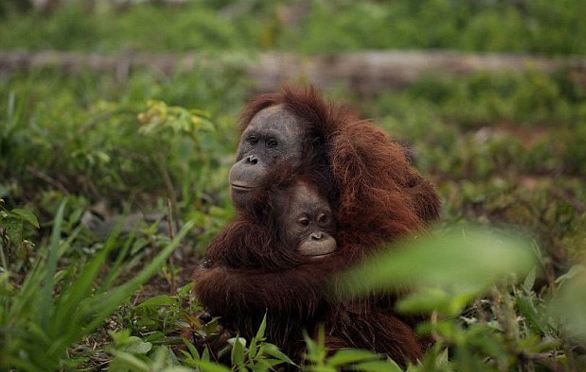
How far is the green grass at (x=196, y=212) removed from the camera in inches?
70.9

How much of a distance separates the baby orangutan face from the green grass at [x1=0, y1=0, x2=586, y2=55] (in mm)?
6202

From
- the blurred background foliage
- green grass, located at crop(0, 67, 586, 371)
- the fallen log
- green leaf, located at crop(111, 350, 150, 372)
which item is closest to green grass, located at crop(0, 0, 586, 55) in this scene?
Result: the blurred background foliage

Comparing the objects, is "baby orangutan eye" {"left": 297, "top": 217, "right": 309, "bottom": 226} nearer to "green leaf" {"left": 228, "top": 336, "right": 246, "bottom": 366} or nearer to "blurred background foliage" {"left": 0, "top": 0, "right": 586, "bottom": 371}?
"blurred background foliage" {"left": 0, "top": 0, "right": 586, "bottom": 371}

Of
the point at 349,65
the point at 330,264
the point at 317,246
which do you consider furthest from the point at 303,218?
the point at 349,65

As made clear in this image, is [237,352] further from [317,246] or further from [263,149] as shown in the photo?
[263,149]

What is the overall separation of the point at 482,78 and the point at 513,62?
47 centimetres

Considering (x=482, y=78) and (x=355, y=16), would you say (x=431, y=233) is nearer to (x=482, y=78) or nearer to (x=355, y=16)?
(x=482, y=78)

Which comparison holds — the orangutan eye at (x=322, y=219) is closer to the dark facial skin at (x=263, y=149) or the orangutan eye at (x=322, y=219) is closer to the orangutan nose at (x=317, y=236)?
the orangutan nose at (x=317, y=236)

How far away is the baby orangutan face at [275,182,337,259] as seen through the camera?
2434 millimetres

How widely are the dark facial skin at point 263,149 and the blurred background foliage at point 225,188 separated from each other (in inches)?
16.7

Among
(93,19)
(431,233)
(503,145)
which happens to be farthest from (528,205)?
(93,19)

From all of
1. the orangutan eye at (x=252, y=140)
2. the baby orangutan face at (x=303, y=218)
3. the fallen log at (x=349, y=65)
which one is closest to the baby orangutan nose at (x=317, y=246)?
the baby orangutan face at (x=303, y=218)

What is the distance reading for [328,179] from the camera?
2582 millimetres

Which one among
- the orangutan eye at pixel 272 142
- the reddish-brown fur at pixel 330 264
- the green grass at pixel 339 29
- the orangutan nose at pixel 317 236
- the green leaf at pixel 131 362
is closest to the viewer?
the green leaf at pixel 131 362
